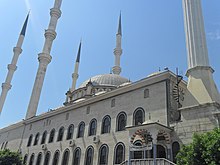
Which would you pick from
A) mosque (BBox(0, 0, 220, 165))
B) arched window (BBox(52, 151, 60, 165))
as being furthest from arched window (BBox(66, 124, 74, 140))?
arched window (BBox(52, 151, 60, 165))

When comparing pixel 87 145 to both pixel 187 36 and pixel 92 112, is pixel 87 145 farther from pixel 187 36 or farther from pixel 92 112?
pixel 187 36

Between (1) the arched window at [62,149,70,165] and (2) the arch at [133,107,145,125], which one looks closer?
(2) the arch at [133,107,145,125]

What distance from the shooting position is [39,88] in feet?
103

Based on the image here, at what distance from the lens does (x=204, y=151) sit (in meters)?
10.5

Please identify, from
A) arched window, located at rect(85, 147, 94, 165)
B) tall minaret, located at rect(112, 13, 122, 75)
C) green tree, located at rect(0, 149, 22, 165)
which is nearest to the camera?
arched window, located at rect(85, 147, 94, 165)

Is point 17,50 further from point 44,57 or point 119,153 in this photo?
point 119,153

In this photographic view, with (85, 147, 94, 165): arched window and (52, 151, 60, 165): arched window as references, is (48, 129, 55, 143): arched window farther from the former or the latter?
(85, 147, 94, 165): arched window

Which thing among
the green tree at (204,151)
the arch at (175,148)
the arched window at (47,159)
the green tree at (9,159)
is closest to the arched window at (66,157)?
the arched window at (47,159)

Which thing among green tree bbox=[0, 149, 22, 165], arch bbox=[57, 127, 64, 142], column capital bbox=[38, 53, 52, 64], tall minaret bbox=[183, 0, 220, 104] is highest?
column capital bbox=[38, 53, 52, 64]

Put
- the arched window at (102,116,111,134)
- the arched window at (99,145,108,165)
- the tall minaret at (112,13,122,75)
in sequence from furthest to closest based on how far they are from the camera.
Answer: the tall minaret at (112,13,122,75) < the arched window at (102,116,111,134) < the arched window at (99,145,108,165)

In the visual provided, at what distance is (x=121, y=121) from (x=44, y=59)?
18475 millimetres

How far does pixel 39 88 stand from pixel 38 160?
1048cm

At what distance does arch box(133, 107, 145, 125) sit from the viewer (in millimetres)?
16470

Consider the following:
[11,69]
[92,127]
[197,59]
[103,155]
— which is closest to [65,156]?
[92,127]
